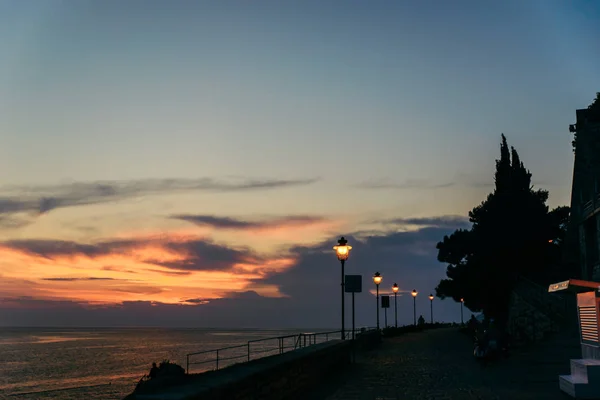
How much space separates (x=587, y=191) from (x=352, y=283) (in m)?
14.2

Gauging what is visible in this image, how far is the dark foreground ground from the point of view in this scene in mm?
15148

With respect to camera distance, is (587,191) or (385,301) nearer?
(587,191)

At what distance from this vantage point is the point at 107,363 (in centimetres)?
9694

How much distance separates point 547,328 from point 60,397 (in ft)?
131

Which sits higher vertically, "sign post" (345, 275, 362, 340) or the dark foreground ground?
"sign post" (345, 275, 362, 340)

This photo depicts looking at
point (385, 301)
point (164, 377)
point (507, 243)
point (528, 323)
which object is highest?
point (507, 243)

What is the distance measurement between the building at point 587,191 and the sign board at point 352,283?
11.9 m

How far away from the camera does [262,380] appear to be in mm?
11141

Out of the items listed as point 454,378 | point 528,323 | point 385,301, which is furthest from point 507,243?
point 454,378

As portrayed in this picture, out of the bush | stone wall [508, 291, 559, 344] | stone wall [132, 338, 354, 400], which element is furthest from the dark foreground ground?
the bush

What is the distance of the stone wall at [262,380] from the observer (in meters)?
8.14

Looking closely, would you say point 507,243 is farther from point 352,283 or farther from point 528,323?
point 352,283

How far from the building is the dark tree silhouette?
35.2 ft

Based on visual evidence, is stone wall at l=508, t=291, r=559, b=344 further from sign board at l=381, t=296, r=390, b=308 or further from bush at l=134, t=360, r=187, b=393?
bush at l=134, t=360, r=187, b=393
